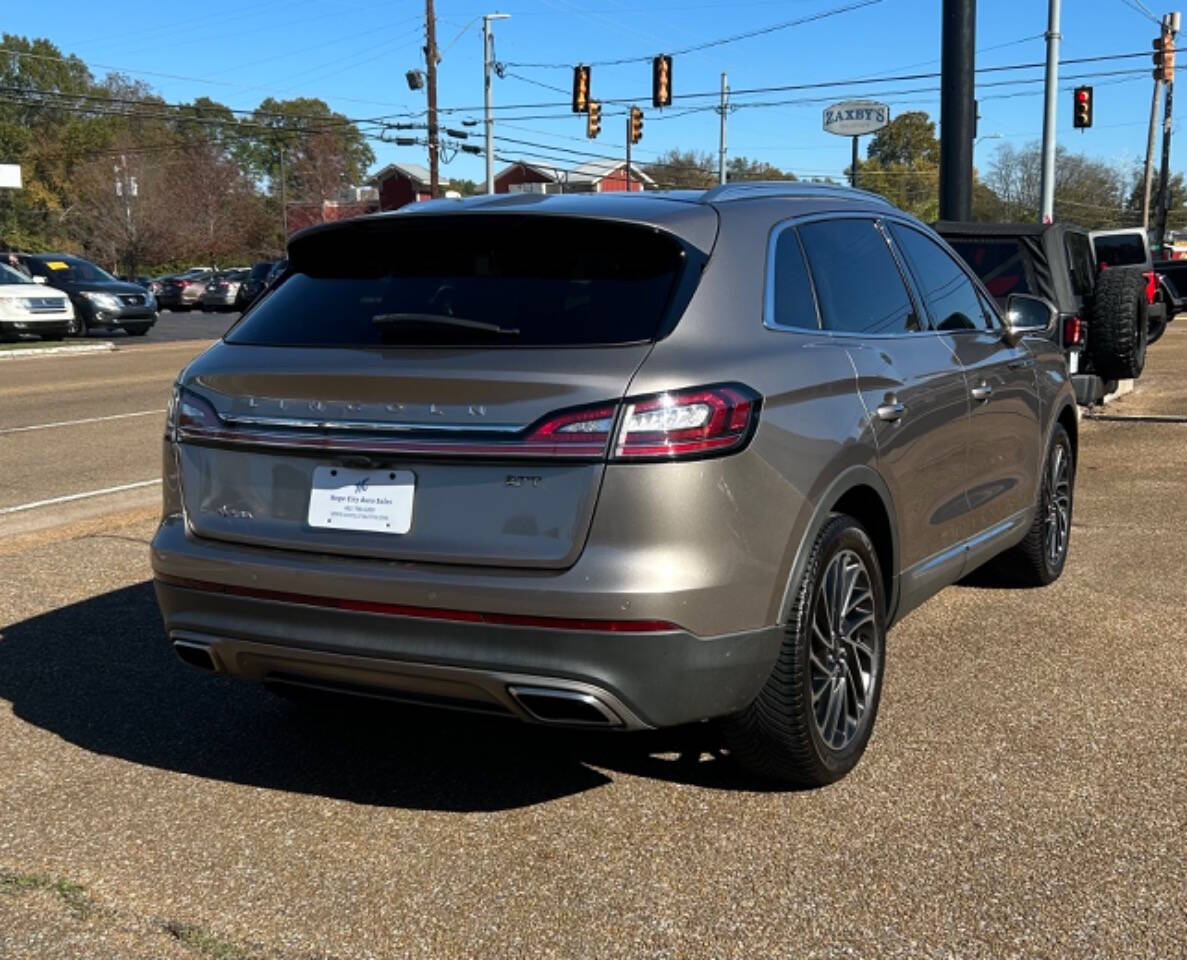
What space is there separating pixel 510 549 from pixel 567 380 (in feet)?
1.41

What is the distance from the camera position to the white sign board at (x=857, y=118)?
19.5 m

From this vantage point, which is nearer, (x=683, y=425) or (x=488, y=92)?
(x=683, y=425)

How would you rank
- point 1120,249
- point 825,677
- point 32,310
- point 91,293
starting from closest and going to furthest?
1. point 825,677
2. point 1120,249
3. point 32,310
4. point 91,293

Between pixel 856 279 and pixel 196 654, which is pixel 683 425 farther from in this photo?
pixel 196 654

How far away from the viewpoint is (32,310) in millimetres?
24234

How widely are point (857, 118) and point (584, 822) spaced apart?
58.5 ft

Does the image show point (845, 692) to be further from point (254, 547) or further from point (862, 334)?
point (254, 547)

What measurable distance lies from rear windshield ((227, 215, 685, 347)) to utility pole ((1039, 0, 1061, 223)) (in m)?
19.7

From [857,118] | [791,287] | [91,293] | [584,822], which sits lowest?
[584,822]

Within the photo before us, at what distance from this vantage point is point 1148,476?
29.3 feet

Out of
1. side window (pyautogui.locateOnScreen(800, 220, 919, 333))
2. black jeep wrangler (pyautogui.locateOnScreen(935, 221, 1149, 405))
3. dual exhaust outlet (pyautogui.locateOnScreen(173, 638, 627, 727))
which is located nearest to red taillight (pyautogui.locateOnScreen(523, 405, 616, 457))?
dual exhaust outlet (pyautogui.locateOnScreen(173, 638, 627, 727))

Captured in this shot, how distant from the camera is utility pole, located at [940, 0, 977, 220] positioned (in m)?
12.5

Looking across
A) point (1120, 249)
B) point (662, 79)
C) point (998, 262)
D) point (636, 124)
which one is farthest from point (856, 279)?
point (636, 124)

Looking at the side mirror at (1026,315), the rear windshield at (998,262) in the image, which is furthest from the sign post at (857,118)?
the side mirror at (1026,315)
